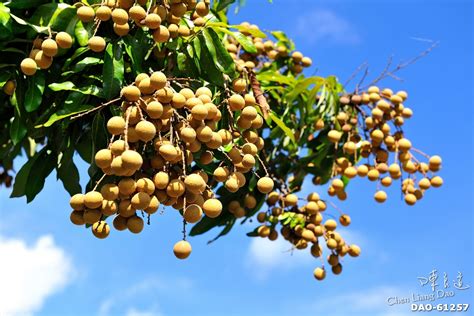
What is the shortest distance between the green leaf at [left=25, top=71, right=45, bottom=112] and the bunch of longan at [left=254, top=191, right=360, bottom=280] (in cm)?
94

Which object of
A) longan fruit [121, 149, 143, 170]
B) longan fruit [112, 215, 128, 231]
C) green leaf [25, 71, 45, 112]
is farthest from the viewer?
green leaf [25, 71, 45, 112]

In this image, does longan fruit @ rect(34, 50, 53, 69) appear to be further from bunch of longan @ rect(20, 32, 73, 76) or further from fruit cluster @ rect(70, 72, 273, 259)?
fruit cluster @ rect(70, 72, 273, 259)

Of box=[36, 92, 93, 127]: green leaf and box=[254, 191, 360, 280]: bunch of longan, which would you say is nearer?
box=[36, 92, 93, 127]: green leaf

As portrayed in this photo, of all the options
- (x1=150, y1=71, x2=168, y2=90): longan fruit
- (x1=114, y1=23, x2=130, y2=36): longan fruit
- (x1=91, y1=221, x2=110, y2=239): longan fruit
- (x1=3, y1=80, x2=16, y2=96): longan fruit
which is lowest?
(x1=91, y1=221, x2=110, y2=239): longan fruit

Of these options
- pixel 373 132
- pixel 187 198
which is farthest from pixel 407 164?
pixel 187 198

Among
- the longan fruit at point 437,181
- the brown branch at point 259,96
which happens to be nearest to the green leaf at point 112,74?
the brown branch at point 259,96

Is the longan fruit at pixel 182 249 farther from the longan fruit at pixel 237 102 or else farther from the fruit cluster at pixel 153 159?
the longan fruit at pixel 237 102

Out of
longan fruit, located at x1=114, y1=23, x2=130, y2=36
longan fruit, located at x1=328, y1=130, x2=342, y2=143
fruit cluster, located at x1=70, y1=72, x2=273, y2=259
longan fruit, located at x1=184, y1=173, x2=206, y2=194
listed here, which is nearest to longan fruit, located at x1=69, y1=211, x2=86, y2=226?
fruit cluster, located at x1=70, y1=72, x2=273, y2=259

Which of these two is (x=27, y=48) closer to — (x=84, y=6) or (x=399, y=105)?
(x=84, y=6)

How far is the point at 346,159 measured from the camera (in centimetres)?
233

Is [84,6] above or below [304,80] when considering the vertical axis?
below

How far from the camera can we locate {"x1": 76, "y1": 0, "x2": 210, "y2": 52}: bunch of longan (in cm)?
142

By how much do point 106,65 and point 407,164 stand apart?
1.20m

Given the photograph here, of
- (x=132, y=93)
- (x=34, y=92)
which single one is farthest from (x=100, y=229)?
(x=34, y=92)
